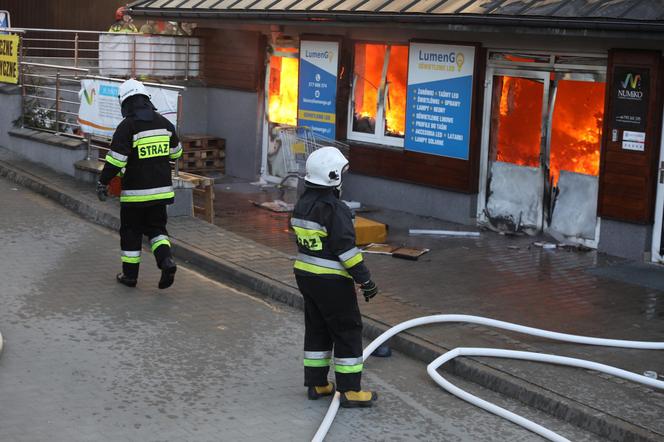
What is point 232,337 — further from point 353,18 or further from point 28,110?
point 28,110

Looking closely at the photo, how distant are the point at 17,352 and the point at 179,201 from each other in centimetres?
525

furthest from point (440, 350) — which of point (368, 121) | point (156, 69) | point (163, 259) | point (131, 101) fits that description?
point (156, 69)

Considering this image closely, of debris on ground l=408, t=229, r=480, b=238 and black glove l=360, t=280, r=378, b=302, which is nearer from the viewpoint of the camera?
black glove l=360, t=280, r=378, b=302

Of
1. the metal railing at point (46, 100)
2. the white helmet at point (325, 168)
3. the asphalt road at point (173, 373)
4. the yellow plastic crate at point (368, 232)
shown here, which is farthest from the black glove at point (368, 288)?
the metal railing at point (46, 100)

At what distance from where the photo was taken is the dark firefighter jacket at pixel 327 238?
23.1ft

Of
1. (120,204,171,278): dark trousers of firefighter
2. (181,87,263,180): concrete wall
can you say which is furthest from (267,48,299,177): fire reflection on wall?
(120,204,171,278): dark trousers of firefighter

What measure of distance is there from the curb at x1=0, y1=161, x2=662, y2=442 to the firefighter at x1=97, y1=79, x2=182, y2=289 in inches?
35.8

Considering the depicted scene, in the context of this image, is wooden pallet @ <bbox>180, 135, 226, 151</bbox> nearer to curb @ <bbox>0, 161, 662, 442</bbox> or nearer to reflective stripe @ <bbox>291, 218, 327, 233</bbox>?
curb @ <bbox>0, 161, 662, 442</bbox>

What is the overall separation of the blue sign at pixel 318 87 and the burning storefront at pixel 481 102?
3 centimetres

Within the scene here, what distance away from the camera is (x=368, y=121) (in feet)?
50.3

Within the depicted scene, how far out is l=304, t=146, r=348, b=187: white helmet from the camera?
704 cm

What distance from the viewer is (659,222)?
11633mm

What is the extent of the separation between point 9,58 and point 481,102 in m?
8.35

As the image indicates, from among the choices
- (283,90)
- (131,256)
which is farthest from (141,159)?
(283,90)
